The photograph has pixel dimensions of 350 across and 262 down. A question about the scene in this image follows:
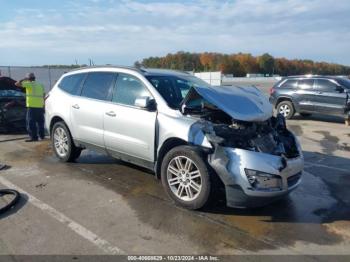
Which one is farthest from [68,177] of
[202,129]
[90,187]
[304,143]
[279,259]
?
[304,143]

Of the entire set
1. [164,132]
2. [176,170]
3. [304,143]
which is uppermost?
[164,132]

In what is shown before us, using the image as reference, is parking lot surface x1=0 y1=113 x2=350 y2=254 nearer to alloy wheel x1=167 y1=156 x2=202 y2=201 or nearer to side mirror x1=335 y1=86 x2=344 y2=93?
alloy wheel x1=167 y1=156 x2=202 y2=201

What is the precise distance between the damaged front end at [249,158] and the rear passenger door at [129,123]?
2.28 feet

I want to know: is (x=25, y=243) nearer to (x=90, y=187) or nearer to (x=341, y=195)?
(x=90, y=187)

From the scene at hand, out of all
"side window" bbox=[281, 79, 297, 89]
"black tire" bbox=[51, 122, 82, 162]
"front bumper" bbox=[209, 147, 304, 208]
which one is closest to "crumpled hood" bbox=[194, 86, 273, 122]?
"front bumper" bbox=[209, 147, 304, 208]

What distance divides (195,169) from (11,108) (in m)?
7.51

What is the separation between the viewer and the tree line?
6425 centimetres

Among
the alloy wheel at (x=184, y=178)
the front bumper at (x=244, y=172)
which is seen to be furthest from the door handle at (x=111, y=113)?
the front bumper at (x=244, y=172)

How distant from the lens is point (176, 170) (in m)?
5.13

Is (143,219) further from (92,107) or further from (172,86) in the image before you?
(92,107)

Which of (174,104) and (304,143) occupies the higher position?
(174,104)

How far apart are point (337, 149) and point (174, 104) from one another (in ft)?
17.8

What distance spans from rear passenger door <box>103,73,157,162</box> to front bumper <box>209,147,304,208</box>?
122cm

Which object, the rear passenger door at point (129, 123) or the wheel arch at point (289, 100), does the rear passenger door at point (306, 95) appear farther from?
the rear passenger door at point (129, 123)
